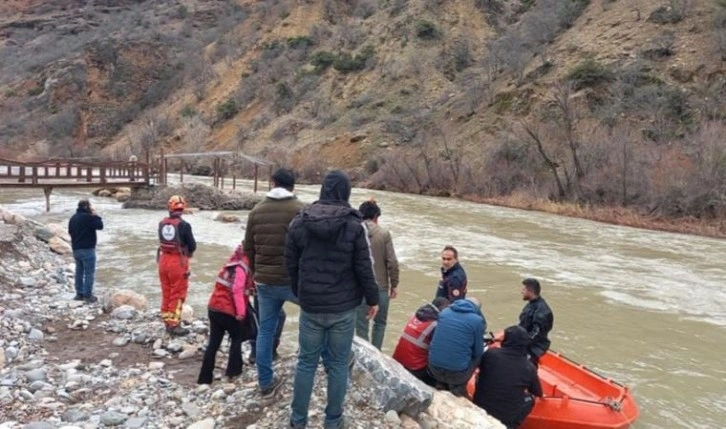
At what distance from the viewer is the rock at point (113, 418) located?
429 centimetres

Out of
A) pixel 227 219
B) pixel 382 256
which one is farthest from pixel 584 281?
pixel 227 219

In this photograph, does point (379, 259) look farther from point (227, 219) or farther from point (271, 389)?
point (227, 219)

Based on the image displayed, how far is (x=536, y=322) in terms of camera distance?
6125 mm

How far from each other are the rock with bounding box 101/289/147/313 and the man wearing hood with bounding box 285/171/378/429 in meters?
4.43

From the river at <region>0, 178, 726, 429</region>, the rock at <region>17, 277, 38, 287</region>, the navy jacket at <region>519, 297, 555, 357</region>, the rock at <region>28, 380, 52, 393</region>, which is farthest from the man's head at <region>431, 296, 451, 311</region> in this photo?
the rock at <region>17, 277, 38, 287</region>

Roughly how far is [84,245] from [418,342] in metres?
4.95

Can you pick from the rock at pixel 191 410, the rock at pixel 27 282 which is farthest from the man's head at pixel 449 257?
the rock at pixel 27 282

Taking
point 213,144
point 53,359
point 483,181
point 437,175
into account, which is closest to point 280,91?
point 213,144

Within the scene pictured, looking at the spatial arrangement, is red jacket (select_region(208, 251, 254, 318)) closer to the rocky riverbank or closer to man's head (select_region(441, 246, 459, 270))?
the rocky riverbank

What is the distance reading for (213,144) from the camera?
56375 mm

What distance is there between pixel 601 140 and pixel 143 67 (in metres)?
57.1

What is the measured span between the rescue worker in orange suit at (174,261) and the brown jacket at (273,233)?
1986 millimetres

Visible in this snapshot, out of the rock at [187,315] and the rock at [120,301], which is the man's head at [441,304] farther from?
the rock at [120,301]

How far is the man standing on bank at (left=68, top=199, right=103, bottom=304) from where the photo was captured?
810 centimetres
